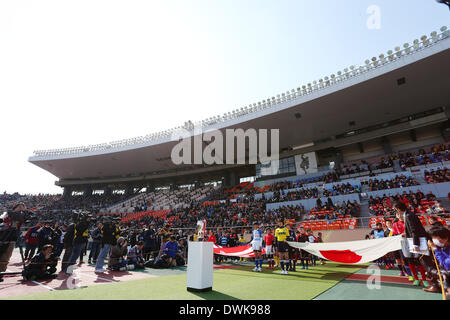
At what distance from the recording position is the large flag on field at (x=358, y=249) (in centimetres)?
600

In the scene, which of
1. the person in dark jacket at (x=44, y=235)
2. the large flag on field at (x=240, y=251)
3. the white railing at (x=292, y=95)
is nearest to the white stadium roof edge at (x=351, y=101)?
the white railing at (x=292, y=95)

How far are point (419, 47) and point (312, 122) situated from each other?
10.6 metres

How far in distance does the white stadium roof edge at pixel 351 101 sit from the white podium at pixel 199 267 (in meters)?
20.3

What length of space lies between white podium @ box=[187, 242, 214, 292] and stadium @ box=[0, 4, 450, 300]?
29 cm

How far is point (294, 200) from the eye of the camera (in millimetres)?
21375

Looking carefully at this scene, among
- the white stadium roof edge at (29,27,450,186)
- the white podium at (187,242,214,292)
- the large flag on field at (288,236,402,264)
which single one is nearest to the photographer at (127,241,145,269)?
the white podium at (187,242,214,292)

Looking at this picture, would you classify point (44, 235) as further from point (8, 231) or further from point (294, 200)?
point (294, 200)

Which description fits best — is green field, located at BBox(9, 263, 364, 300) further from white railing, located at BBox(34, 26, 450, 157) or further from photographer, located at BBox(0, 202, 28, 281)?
white railing, located at BBox(34, 26, 450, 157)

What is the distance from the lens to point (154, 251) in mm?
10930

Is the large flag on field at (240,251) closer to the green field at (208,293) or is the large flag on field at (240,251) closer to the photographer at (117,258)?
the green field at (208,293)

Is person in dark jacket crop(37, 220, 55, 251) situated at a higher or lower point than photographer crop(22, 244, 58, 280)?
higher

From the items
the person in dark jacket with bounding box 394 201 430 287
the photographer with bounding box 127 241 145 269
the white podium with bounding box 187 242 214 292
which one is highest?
the person in dark jacket with bounding box 394 201 430 287

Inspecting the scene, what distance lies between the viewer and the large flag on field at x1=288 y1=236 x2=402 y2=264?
600cm
